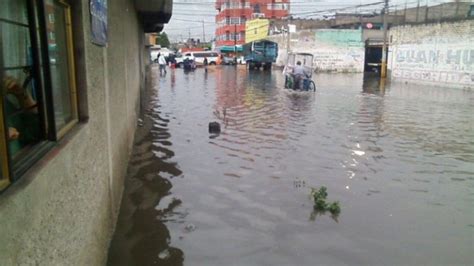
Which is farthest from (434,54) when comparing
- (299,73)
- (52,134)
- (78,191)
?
(52,134)

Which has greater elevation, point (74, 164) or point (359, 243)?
point (74, 164)

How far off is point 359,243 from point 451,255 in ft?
3.27

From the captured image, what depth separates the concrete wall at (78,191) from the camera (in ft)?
6.74

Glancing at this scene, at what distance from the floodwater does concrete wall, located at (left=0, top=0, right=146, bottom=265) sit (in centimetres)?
93

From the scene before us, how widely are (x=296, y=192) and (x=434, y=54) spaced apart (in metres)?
25.3

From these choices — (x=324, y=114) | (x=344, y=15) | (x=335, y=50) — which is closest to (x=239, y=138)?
(x=324, y=114)

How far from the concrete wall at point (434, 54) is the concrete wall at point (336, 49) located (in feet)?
37.9

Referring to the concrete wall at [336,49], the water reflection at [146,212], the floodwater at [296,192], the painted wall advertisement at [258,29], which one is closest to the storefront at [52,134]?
the water reflection at [146,212]

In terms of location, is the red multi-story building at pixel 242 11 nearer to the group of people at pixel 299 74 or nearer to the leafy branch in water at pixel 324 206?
the group of people at pixel 299 74

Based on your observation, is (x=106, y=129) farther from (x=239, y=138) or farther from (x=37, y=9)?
(x=239, y=138)

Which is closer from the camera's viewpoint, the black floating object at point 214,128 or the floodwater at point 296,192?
the floodwater at point 296,192

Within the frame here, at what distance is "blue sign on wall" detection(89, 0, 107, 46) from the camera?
13.9ft

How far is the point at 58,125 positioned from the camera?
322 cm

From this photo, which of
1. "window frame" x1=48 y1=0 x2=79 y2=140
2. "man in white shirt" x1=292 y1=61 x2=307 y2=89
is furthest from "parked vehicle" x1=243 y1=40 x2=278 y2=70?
"window frame" x1=48 y1=0 x2=79 y2=140
